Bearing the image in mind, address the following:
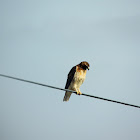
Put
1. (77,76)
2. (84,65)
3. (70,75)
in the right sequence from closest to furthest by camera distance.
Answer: (77,76) < (84,65) < (70,75)

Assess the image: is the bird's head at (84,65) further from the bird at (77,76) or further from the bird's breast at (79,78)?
the bird's breast at (79,78)

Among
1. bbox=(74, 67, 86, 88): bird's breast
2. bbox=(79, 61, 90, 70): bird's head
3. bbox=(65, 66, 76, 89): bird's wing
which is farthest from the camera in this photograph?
bbox=(65, 66, 76, 89): bird's wing

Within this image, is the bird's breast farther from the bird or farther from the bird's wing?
the bird's wing

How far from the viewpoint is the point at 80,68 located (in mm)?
10555

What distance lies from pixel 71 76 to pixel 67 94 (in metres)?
0.90

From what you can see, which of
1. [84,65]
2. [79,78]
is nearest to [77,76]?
[79,78]

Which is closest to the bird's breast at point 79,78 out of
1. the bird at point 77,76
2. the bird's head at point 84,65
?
the bird at point 77,76

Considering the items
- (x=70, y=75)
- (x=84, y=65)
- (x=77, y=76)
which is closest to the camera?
(x=77, y=76)

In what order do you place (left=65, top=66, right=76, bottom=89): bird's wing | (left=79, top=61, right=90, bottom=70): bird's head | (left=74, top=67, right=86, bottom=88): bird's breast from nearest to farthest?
(left=74, top=67, right=86, bottom=88): bird's breast < (left=79, top=61, right=90, bottom=70): bird's head < (left=65, top=66, right=76, bottom=89): bird's wing

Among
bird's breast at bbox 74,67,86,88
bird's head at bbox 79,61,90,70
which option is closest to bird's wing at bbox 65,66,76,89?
bird's breast at bbox 74,67,86,88

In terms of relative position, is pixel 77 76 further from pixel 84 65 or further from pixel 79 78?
pixel 84 65

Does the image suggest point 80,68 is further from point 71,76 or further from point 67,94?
point 67,94

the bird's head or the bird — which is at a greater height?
the bird's head

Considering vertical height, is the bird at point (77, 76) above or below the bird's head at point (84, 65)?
below
